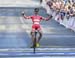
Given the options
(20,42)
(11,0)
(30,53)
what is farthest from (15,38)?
(11,0)

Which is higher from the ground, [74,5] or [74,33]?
[74,5]

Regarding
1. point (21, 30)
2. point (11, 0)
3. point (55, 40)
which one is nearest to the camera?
point (55, 40)

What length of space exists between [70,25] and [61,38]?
201 cm

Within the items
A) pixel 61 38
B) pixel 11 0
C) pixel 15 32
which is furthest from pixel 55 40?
pixel 11 0

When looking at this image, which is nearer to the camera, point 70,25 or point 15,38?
point 15,38

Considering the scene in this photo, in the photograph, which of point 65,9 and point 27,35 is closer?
point 27,35

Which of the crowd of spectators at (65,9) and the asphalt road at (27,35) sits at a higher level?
the crowd of spectators at (65,9)

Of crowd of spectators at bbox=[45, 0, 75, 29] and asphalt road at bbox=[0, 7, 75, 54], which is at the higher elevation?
crowd of spectators at bbox=[45, 0, 75, 29]

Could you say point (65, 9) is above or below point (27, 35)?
above

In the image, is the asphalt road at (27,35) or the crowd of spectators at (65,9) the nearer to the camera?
the asphalt road at (27,35)

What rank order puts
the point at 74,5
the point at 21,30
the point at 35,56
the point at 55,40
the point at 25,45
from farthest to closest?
the point at 21,30
the point at 74,5
the point at 55,40
the point at 25,45
the point at 35,56

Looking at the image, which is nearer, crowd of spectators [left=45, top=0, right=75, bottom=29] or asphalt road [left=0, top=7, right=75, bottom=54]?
asphalt road [left=0, top=7, right=75, bottom=54]

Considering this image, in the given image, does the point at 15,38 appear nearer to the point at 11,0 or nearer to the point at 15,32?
the point at 15,32

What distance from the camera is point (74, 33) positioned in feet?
65.0
